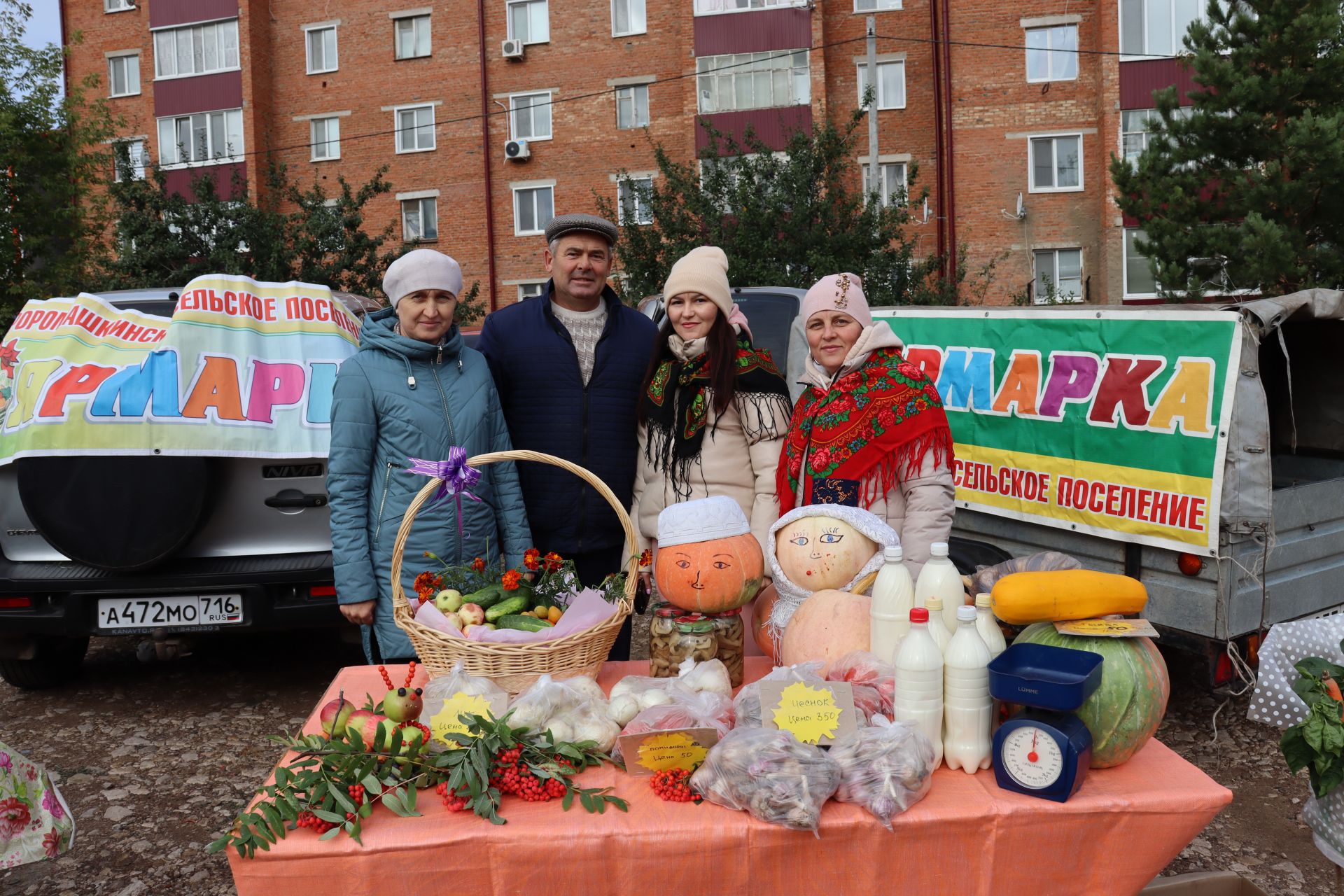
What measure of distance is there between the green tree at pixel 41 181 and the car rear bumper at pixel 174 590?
1631 centimetres

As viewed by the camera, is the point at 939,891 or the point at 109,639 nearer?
the point at 939,891

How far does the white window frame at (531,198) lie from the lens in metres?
27.4

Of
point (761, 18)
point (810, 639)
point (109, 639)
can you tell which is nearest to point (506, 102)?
point (761, 18)

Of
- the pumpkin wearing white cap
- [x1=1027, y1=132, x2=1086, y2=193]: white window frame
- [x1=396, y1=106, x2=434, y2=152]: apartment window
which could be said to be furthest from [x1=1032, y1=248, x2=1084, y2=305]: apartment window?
the pumpkin wearing white cap

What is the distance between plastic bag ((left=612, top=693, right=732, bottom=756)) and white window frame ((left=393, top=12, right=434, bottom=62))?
2904 cm

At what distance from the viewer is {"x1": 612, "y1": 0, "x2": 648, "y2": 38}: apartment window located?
26.4 meters

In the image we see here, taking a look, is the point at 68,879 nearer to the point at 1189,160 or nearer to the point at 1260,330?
the point at 1260,330

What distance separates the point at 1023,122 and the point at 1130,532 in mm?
23065

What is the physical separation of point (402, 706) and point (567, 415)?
4.88ft

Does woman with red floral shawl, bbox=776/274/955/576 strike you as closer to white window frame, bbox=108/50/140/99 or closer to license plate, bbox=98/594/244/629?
license plate, bbox=98/594/244/629

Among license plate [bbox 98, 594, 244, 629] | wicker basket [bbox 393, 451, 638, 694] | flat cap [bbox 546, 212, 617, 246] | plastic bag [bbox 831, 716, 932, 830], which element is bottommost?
license plate [bbox 98, 594, 244, 629]

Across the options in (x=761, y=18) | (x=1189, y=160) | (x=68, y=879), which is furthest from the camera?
(x=761, y=18)

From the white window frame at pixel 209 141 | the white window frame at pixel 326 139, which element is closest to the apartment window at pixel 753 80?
the white window frame at pixel 326 139

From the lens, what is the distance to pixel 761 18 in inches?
969
